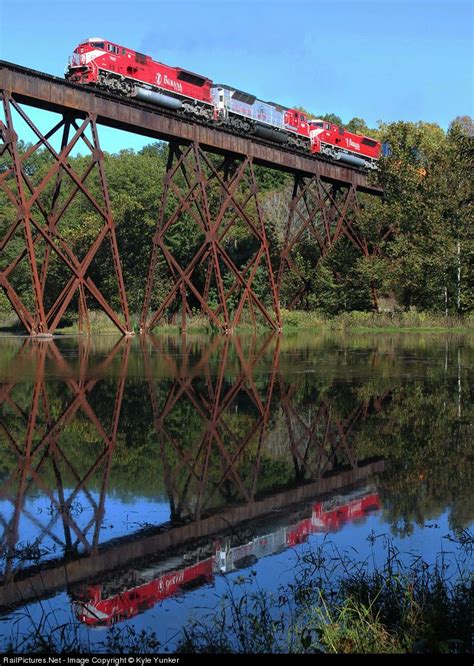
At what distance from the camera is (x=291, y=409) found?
9609 millimetres

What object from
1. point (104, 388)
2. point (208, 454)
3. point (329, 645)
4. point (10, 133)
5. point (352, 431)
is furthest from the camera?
point (10, 133)

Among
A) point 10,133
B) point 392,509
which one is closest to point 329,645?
point 392,509

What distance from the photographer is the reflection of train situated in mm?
3617

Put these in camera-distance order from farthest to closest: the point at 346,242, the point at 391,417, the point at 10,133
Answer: the point at 346,242, the point at 10,133, the point at 391,417

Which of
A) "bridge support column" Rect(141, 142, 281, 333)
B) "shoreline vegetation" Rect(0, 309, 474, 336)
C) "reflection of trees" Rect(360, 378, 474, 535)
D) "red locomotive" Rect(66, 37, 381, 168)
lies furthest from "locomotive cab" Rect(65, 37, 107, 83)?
"reflection of trees" Rect(360, 378, 474, 535)

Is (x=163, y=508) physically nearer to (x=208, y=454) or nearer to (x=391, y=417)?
(x=208, y=454)

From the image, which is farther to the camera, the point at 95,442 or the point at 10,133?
the point at 10,133

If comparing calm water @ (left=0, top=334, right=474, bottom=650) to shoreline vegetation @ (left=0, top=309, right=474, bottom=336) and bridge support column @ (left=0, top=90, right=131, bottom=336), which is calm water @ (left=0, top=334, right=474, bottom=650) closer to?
bridge support column @ (left=0, top=90, right=131, bottom=336)

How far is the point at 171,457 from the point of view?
6.95m

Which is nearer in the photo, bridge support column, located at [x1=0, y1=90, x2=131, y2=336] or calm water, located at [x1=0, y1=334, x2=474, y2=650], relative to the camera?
calm water, located at [x1=0, y1=334, x2=474, y2=650]

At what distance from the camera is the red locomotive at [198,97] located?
81.1ft

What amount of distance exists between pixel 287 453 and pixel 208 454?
730 mm

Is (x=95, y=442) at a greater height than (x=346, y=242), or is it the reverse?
(x=346, y=242)

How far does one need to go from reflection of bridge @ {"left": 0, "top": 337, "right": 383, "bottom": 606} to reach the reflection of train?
0.22 m
